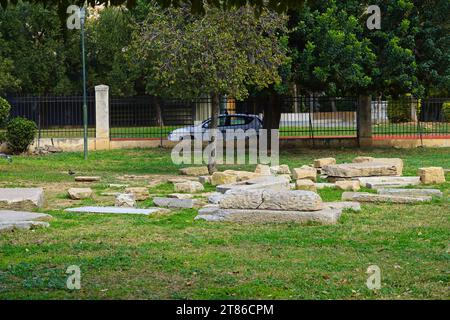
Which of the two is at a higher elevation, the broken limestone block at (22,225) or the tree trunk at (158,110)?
the tree trunk at (158,110)

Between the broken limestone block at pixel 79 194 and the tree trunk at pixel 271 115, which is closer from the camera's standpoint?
the broken limestone block at pixel 79 194

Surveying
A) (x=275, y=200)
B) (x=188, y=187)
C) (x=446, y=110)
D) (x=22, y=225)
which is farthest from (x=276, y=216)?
(x=446, y=110)

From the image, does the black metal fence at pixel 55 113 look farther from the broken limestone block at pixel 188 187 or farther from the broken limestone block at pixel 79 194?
the broken limestone block at pixel 79 194

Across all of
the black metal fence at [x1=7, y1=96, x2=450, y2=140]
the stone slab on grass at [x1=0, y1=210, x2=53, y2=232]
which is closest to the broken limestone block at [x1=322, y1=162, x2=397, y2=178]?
the stone slab on grass at [x1=0, y1=210, x2=53, y2=232]

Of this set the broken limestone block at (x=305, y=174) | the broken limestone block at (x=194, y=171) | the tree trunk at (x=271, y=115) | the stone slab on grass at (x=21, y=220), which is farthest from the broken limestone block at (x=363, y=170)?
the tree trunk at (x=271, y=115)

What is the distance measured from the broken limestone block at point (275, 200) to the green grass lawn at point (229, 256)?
1.24ft

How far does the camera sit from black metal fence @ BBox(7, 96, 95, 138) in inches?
1212

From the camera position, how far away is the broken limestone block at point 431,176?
17.4m

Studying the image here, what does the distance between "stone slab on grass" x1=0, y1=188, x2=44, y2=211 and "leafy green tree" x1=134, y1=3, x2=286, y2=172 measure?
21.4ft

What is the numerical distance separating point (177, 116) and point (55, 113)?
5.27 metres

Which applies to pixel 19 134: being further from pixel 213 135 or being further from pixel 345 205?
pixel 345 205

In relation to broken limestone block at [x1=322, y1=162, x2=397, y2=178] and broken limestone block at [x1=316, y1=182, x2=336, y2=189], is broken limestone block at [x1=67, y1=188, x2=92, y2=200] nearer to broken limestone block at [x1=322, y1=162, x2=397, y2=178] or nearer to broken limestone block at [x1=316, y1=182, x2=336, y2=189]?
broken limestone block at [x1=316, y1=182, x2=336, y2=189]

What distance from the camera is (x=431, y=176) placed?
17.5 metres
